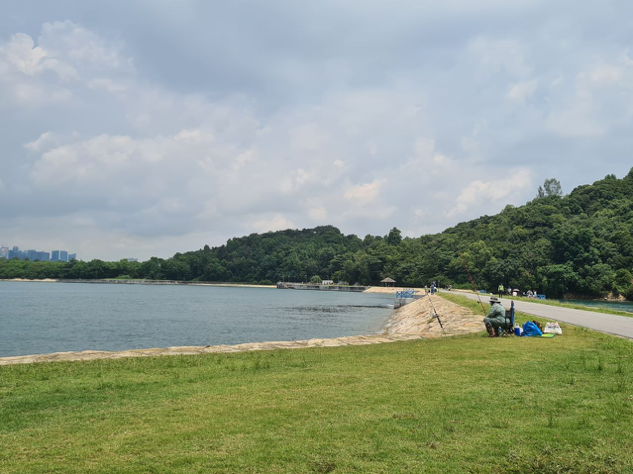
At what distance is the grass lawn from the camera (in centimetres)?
503

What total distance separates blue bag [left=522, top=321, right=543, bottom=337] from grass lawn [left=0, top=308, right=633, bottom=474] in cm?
365

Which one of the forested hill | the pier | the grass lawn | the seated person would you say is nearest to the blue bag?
the seated person

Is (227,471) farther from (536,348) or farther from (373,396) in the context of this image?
(536,348)

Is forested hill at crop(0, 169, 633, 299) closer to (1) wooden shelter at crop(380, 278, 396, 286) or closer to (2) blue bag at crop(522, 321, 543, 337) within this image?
(1) wooden shelter at crop(380, 278, 396, 286)

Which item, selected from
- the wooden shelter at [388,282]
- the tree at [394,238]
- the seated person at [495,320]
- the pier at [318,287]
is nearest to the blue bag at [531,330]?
the seated person at [495,320]

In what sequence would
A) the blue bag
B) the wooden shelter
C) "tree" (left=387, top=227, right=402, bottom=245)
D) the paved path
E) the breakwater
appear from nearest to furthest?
the blue bag
the paved path
the wooden shelter
the breakwater
"tree" (left=387, top=227, right=402, bottom=245)

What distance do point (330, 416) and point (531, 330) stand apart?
10990mm

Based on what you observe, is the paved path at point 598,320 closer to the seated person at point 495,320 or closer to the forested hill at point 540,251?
the seated person at point 495,320

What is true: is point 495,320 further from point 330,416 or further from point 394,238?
point 394,238

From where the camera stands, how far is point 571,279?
300 ft

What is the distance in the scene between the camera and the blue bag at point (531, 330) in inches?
586

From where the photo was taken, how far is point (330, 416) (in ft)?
21.6

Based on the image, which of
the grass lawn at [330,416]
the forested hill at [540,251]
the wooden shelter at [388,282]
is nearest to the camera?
the grass lawn at [330,416]

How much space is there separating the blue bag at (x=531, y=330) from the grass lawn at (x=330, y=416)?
12.0ft
